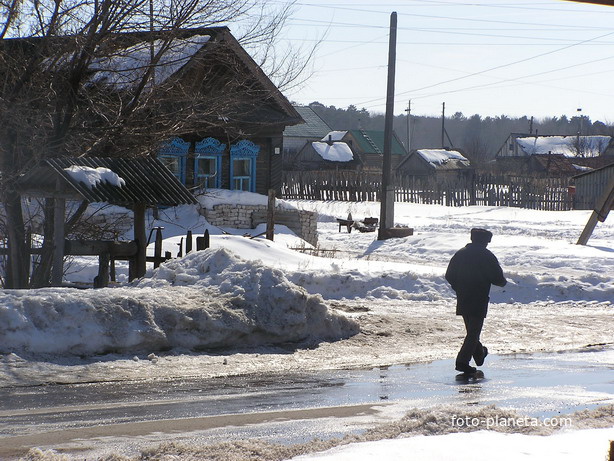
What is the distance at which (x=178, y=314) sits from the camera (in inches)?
409

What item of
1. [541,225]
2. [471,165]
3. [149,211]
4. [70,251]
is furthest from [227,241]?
[471,165]

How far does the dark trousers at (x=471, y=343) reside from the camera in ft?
Result: 32.2

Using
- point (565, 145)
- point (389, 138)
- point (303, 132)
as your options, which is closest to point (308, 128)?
point (303, 132)

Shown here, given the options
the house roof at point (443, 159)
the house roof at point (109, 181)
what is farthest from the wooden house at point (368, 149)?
the house roof at point (109, 181)

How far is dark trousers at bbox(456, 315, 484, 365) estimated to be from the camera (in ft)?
32.2

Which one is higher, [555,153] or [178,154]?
[555,153]

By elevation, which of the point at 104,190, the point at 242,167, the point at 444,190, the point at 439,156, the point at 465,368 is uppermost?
the point at 439,156

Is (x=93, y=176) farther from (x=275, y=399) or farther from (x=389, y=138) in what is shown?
(x=389, y=138)

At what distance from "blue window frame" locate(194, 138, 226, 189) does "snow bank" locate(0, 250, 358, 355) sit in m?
16.8

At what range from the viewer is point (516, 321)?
13945 millimetres

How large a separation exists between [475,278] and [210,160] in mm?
20897

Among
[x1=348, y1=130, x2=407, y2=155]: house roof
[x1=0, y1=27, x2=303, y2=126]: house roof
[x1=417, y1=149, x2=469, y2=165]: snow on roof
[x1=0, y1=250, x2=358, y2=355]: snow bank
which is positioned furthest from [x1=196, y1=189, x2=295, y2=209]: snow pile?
[x1=348, y1=130, x2=407, y2=155]: house roof

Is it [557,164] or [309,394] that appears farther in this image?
[557,164]

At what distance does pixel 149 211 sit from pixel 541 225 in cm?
1708
